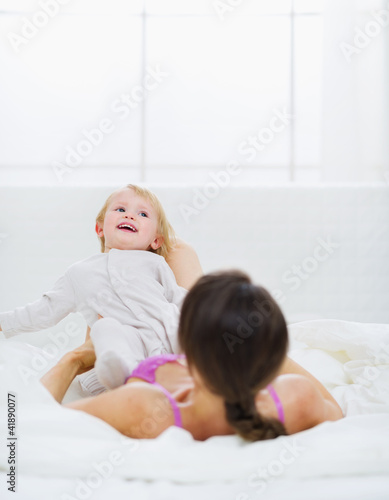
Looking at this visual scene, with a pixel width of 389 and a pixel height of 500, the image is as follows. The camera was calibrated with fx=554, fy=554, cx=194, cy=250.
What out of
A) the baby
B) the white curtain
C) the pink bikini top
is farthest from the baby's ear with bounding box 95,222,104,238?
the white curtain

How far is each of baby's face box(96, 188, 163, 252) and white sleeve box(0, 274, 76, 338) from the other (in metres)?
0.15

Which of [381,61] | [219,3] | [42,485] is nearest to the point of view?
[42,485]

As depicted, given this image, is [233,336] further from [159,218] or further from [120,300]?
[159,218]

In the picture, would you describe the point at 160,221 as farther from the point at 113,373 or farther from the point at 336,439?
the point at 336,439

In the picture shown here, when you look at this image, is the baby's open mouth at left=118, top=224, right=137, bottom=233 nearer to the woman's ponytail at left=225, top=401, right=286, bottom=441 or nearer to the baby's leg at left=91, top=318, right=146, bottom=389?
the baby's leg at left=91, top=318, right=146, bottom=389

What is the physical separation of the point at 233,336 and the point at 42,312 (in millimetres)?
595

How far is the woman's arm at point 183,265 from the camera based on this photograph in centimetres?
147

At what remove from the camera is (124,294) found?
3.86 ft

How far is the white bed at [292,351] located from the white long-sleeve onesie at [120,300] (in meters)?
0.09

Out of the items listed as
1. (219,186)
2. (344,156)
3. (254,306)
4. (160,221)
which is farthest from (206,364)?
(344,156)

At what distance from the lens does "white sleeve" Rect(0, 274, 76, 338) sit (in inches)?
45.8

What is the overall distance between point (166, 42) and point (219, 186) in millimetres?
1618

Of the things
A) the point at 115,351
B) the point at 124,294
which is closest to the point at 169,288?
the point at 124,294

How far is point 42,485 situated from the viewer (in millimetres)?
688
